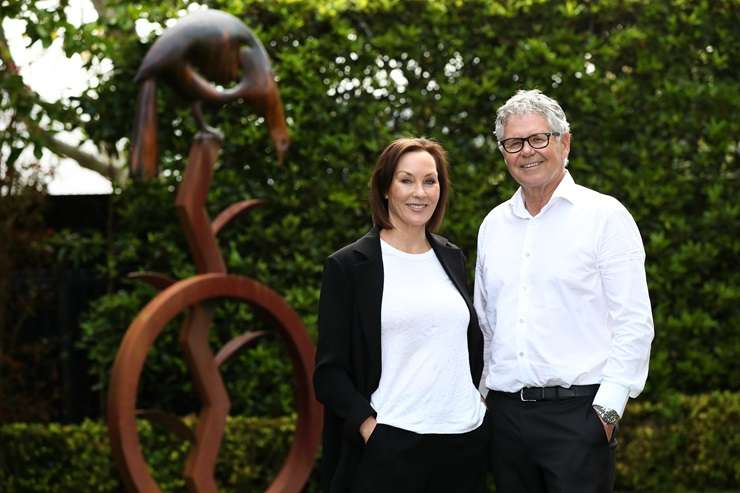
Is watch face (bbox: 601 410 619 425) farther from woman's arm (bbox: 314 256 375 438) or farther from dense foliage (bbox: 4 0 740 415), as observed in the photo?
dense foliage (bbox: 4 0 740 415)

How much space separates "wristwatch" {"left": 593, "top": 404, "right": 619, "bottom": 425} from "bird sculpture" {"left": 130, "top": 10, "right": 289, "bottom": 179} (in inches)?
102

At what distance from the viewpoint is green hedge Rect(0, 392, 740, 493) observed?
6.52m

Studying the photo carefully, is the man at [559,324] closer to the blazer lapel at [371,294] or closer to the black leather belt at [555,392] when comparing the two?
the black leather belt at [555,392]

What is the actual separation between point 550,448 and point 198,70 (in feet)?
9.36

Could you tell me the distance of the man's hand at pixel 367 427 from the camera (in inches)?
139

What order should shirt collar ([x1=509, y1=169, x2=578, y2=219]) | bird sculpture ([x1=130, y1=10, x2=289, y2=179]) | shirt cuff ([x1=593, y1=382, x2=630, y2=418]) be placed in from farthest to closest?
bird sculpture ([x1=130, y1=10, x2=289, y2=179]) → shirt collar ([x1=509, y1=169, x2=578, y2=219]) → shirt cuff ([x1=593, y1=382, x2=630, y2=418])

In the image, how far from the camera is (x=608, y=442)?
11.7ft

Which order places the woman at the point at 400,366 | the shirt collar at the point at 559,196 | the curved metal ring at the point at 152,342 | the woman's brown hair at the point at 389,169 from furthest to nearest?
1. the curved metal ring at the point at 152,342
2. the woman's brown hair at the point at 389,169
3. the shirt collar at the point at 559,196
4. the woman at the point at 400,366

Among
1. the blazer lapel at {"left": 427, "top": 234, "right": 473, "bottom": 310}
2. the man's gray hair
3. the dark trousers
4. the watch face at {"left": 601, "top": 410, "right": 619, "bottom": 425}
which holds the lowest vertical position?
the dark trousers

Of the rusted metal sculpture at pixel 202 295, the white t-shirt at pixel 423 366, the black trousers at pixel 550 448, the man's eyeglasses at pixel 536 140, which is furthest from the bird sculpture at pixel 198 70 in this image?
the black trousers at pixel 550 448

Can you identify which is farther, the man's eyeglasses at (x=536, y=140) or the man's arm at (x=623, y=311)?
the man's eyeglasses at (x=536, y=140)

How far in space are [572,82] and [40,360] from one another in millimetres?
3778

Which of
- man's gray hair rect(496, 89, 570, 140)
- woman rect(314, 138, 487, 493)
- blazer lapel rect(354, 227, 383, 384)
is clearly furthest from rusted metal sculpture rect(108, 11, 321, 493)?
man's gray hair rect(496, 89, 570, 140)

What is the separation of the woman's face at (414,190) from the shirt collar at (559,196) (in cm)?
26
